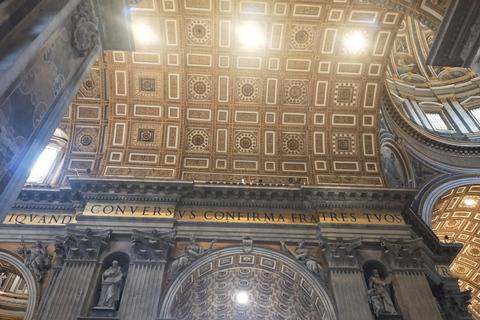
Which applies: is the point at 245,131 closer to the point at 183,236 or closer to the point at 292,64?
the point at 292,64

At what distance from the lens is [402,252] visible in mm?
10414

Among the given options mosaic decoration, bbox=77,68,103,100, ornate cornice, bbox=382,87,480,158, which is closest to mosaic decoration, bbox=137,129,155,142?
mosaic decoration, bbox=77,68,103,100

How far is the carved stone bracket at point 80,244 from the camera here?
984 centimetres

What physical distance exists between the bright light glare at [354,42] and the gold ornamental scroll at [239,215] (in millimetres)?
6059

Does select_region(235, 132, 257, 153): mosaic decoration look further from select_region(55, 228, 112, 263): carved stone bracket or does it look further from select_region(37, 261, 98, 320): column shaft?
select_region(37, 261, 98, 320): column shaft

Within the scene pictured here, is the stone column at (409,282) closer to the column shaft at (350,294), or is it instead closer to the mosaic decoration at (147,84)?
the column shaft at (350,294)

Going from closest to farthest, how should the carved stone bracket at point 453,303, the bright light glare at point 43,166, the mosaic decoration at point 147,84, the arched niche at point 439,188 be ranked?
the carved stone bracket at point 453,303 → the bright light glare at point 43,166 → the mosaic decoration at point 147,84 → the arched niche at point 439,188

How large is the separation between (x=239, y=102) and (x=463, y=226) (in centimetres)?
1286

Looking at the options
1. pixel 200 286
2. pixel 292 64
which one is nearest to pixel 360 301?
pixel 200 286

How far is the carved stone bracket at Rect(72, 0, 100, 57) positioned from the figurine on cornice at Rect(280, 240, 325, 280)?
7.65 meters

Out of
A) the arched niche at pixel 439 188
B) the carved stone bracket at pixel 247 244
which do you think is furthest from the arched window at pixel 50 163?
the arched niche at pixel 439 188

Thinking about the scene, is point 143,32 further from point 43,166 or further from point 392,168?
point 392,168

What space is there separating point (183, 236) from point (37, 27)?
293 inches

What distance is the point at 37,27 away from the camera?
4652mm
